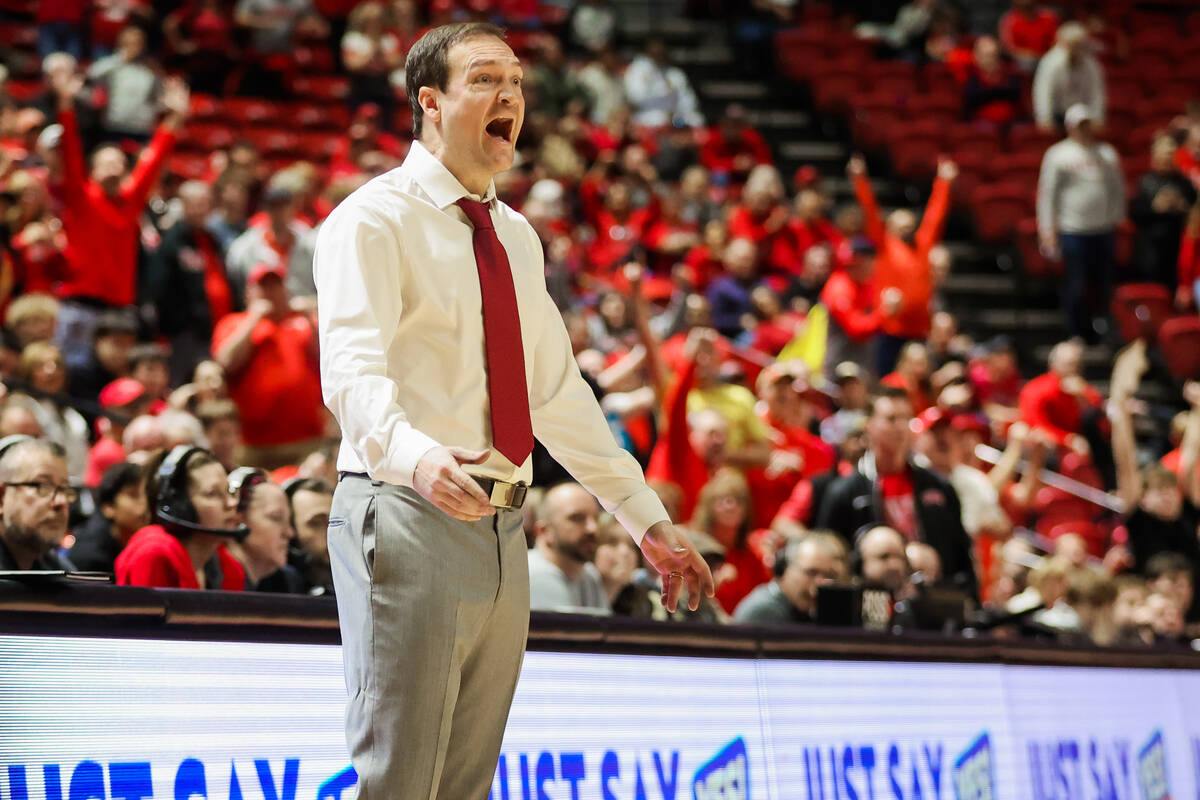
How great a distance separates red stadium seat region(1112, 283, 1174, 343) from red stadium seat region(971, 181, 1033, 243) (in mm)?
1500

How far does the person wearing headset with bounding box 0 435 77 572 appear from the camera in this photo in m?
4.28

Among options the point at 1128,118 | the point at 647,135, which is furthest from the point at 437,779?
the point at 1128,118

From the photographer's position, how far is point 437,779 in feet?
8.16

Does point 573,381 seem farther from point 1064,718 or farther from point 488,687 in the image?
point 1064,718

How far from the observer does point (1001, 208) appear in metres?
14.4

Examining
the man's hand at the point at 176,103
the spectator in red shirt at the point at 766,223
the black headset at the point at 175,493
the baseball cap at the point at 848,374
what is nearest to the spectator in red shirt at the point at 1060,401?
the baseball cap at the point at 848,374

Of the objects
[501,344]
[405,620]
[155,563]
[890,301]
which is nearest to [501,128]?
[501,344]

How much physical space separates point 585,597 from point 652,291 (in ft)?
19.0

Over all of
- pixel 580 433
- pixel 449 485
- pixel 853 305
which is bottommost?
pixel 449 485

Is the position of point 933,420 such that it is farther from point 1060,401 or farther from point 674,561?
point 674,561

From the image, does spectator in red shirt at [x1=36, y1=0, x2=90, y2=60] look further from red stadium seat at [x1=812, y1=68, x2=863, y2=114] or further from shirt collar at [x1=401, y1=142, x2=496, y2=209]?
shirt collar at [x1=401, y1=142, x2=496, y2=209]

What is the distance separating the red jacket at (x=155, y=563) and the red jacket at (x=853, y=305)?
7411 mm

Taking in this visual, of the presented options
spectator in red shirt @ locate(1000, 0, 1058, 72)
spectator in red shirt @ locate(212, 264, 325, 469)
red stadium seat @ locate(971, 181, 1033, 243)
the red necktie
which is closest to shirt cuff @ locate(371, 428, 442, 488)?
the red necktie

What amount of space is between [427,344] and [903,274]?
9480 mm
